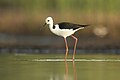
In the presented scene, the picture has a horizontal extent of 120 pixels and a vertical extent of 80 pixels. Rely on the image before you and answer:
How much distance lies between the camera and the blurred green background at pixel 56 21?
2303cm

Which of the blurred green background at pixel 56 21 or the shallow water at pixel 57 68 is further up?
the blurred green background at pixel 56 21

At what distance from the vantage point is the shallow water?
15.2 meters

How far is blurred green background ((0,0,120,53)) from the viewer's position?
75.6 feet

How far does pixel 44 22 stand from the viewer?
2367cm

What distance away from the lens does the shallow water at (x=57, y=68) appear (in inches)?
600

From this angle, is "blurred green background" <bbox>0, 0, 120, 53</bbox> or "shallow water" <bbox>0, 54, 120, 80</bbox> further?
"blurred green background" <bbox>0, 0, 120, 53</bbox>

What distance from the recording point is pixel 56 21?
79.3 feet

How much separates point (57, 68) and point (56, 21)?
7.24 metres

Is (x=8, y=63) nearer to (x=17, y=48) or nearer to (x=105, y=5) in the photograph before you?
(x=17, y=48)

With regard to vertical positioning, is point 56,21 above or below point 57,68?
above

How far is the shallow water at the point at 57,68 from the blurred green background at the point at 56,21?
109 inches

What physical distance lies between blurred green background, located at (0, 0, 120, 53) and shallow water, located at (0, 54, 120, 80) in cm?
278

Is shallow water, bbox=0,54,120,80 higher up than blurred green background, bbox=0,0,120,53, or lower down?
lower down

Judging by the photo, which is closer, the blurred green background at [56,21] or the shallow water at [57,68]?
the shallow water at [57,68]
